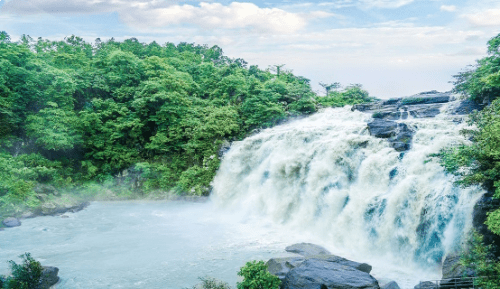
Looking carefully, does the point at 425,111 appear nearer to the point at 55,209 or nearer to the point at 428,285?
the point at 428,285

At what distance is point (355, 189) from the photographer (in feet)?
52.3

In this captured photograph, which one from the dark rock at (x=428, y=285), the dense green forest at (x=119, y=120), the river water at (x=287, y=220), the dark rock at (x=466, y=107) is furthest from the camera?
the dense green forest at (x=119, y=120)

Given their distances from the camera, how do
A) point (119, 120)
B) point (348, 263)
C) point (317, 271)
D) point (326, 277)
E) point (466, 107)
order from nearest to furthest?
point (326, 277) < point (317, 271) < point (348, 263) < point (466, 107) < point (119, 120)

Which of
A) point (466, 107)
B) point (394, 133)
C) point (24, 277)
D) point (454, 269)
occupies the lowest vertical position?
point (24, 277)

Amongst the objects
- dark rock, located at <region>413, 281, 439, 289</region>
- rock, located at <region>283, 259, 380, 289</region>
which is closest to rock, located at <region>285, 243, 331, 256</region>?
rock, located at <region>283, 259, 380, 289</region>

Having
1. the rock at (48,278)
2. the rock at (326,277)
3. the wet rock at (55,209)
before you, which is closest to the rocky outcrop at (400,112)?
the rock at (326,277)

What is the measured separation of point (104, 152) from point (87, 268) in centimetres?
1380

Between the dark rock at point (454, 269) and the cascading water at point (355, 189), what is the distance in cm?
73

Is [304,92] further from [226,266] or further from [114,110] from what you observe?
[226,266]

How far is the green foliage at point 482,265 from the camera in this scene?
8750 mm

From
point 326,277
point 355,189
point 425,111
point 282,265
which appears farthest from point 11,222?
point 425,111

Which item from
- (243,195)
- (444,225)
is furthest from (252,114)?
(444,225)

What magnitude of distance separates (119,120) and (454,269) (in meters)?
22.7

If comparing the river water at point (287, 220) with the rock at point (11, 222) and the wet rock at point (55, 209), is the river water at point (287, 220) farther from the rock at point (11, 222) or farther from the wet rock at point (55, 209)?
the wet rock at point (55, 209)
